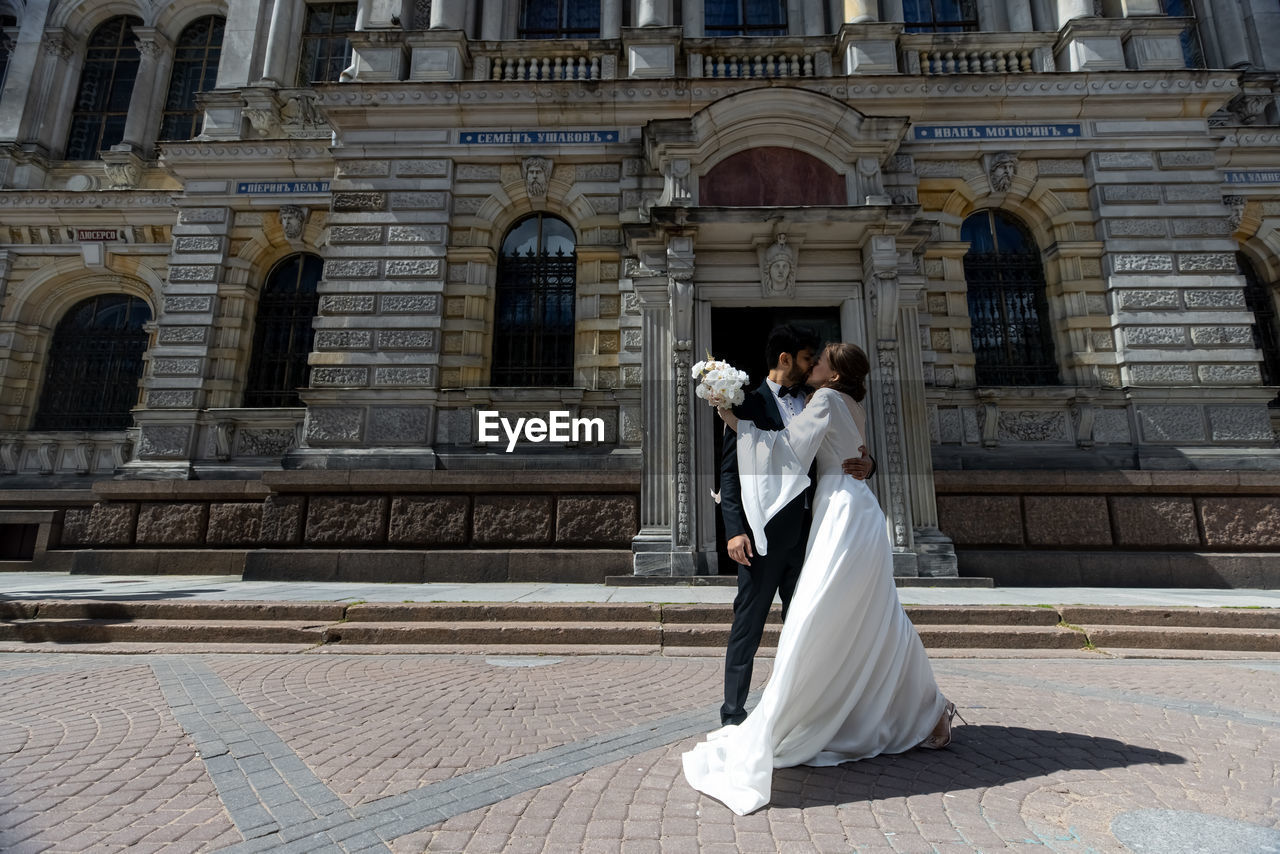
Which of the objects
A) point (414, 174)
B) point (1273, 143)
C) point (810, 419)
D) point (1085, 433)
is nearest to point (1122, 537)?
point (1085, 433)

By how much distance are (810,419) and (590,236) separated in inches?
367

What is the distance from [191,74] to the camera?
17875 millimetres

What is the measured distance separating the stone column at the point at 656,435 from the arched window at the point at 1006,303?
6.04 meters

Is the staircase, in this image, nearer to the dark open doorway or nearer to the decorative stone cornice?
the dark open doorway

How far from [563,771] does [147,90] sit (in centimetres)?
2236

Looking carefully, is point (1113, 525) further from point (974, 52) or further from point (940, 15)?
point (940, 15)

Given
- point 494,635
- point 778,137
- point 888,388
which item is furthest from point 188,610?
point 778,137

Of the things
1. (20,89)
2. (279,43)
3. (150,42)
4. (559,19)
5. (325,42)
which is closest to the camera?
(559,19)

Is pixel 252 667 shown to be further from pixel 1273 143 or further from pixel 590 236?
pixel 1273 143

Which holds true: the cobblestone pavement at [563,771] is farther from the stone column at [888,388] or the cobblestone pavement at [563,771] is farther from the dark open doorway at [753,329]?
the dark open doorway at [753,329]

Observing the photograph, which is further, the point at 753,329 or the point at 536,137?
the point at 536,137

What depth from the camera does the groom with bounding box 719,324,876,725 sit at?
3.45m

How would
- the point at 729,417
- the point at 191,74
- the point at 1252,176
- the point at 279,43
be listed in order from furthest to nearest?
the point at 191,74 → the point at 279,43 → the point at 1252,176 → the point at 729,417

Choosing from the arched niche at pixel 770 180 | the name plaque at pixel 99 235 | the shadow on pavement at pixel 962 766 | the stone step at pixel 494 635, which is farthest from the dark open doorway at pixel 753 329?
the name plaque at pixel 99 235
